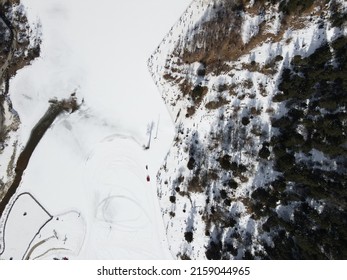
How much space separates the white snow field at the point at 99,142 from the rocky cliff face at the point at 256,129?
1821 mm

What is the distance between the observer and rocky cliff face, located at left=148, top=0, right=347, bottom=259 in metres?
25.2

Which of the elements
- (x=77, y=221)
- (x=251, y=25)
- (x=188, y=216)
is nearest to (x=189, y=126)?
(x=188, y=216)

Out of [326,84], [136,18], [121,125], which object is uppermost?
[136,18]

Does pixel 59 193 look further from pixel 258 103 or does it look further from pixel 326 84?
pixel 326 84

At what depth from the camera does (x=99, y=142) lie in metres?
33.7

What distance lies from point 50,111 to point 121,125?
8.59 m

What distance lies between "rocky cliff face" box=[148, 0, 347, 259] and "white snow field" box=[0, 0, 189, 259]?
71.7 inches

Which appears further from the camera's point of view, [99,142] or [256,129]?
[99,142]

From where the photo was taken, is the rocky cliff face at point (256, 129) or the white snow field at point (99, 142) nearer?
the rocky cliff face at point (256, 129)

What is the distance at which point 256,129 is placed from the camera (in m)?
28.9

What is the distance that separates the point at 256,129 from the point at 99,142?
1702cm

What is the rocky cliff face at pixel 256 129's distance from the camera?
82.5 feet

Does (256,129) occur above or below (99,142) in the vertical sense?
below
